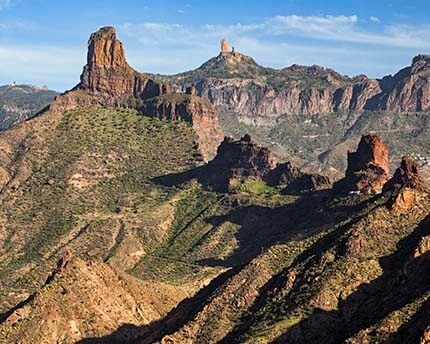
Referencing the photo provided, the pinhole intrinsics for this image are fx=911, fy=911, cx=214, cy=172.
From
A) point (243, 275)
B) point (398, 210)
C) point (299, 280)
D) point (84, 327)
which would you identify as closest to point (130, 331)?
point (84, 327)

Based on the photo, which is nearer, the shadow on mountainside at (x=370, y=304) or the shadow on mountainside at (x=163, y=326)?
the shadow on mountainside at (x=370, y=304)

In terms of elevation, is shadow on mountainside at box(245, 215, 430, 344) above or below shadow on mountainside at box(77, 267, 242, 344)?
above

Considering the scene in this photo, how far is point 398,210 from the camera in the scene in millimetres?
127312

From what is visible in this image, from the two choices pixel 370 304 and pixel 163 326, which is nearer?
pixel 370 304

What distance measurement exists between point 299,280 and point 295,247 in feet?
59.2

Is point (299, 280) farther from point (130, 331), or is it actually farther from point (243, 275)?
point (130, 331)

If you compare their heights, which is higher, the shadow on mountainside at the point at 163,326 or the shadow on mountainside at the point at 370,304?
the shadow on mountainside at the point at 370,304

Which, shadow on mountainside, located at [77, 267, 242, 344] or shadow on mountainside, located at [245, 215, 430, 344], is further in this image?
shadow on mountainside, located at [77, 267, 242, 344]

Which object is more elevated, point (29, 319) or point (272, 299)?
point (272, 299)

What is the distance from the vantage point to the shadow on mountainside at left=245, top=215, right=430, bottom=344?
10262 cm

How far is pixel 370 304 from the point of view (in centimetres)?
10831

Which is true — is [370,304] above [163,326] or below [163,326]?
Result: above

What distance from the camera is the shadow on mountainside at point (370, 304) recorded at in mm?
102625

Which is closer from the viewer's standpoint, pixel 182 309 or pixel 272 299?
pixel 272 299
